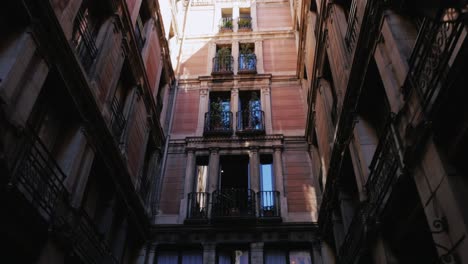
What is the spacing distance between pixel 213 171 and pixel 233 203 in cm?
179

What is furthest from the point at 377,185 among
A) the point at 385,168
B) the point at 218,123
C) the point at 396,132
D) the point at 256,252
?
the point at 218,123

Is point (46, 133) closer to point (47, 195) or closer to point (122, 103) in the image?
point (47, 195)

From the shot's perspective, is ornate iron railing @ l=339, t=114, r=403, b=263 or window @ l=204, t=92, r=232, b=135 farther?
window @ l=204, t=92, r=232, b=135

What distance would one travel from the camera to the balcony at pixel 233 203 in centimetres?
1617

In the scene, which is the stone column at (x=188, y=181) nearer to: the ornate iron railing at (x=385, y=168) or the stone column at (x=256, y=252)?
the stone column at (x=256, y=252)

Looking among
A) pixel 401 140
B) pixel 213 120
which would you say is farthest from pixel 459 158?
pixel 213 120

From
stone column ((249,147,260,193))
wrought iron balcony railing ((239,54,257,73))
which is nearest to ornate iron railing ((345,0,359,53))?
stone column ((249,147,260,193))

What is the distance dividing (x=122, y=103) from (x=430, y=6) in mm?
10482

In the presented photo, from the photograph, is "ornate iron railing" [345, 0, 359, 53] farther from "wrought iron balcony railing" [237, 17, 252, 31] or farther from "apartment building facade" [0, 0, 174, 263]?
"wrought iron balcony railing" [237, 17, 252, 31]

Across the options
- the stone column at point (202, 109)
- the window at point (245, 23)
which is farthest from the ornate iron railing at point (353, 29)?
the window at point (245, 23)

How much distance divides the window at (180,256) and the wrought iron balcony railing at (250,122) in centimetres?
557

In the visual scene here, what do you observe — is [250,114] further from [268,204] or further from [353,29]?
[353,29]

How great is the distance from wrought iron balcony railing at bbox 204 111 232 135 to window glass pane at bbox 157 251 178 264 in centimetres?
544

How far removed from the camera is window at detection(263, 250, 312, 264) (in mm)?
15305
